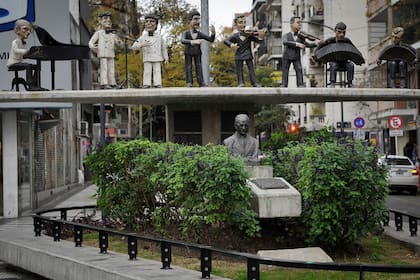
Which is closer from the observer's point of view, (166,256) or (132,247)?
(166,256)

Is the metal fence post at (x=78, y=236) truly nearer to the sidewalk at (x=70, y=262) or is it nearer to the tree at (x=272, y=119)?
the sidewalk at (x=70, y=262)

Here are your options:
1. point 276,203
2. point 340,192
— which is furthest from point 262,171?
point 340,192

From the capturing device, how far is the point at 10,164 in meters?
24.9

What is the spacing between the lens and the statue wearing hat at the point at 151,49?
16656 mm

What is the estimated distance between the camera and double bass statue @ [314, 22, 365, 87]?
16.7m

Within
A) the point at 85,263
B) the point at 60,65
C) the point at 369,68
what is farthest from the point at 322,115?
the point at 85,263

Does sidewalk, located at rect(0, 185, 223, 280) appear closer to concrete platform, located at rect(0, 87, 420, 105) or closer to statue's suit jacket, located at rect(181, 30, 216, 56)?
concrete platform, located at rect(0, 87, 420, 105)

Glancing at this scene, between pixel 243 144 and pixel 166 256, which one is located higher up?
pixel 243 144

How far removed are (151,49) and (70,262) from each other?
5.90 m

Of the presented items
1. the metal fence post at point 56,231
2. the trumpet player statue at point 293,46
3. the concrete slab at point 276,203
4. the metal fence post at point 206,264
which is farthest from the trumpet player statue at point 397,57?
the metal fence post at point 206,264

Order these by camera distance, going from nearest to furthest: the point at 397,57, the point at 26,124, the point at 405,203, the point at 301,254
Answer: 1. the point at 301,254
2. the point at 397,57
3. the point at 26,124
4. the point at 405,203

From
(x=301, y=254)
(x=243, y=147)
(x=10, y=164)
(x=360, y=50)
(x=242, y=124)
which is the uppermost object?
(x=360, y=50)

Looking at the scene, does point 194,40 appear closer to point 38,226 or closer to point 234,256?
point 38,226

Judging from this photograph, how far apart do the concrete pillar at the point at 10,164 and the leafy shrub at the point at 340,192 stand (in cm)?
1360
